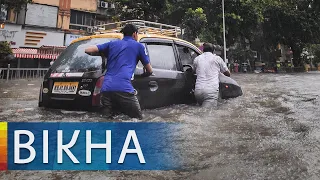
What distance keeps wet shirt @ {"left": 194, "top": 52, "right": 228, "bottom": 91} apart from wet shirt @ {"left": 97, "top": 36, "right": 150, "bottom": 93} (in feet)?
5.64

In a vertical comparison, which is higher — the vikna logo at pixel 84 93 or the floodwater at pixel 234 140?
the vikna logo at pixel 84 93

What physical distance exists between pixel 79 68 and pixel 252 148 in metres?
2.52

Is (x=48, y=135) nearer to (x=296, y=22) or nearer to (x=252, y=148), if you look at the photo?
(x=252, y=148)

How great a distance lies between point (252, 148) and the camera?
10.8ft

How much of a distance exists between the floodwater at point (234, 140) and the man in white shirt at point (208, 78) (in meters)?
0.22

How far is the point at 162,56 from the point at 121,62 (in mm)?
1338

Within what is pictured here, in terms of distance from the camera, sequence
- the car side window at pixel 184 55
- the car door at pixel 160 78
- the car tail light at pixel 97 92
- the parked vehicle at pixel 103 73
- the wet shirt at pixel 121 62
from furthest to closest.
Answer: the car side window at pixel 184 55 → the car door at pixel 160 78 → the parked vehicle at pixel 103 73 → the car tail light at pixel 97 92 → the wet shirt at pixel 121 62

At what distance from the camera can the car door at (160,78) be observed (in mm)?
4580

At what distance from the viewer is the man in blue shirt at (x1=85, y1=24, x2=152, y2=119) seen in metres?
3.91

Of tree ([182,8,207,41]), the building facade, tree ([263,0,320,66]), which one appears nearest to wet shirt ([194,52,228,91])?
the building facade

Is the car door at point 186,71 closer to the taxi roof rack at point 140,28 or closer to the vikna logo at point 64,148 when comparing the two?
the taxi roof rack at point 140,28

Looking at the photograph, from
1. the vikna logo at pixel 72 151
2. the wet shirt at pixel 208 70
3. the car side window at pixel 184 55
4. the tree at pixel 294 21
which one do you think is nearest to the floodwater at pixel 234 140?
the vikna logo at pixel 72 151

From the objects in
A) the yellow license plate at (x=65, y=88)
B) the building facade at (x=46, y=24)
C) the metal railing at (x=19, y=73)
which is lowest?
the yellow license plate at (x=65, y=88)

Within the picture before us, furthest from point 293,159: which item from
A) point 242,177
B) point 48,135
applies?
point 48,135
